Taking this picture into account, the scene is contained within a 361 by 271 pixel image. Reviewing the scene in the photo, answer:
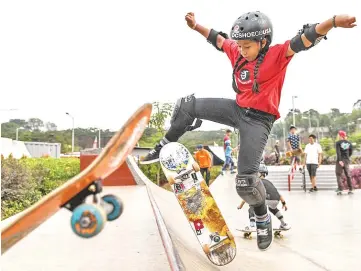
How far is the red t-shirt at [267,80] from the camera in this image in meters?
3.48

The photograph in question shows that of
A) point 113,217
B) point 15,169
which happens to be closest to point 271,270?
point 113,217

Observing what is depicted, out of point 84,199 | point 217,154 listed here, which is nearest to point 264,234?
point 84,199

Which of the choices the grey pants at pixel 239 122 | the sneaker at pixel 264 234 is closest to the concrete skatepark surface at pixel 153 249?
the sneaker at pixel 264 234

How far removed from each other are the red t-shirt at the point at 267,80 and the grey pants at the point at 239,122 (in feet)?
0.26

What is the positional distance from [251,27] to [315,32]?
522 mm

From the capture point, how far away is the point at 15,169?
11.3m

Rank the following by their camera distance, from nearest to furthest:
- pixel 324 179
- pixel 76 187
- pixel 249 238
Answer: pixel 76 187 < pixel 249 238 < pixel 324 179

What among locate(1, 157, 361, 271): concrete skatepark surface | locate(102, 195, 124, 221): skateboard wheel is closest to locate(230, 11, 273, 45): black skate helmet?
locate(1, 157, 361, 271): concrete skatepark surface

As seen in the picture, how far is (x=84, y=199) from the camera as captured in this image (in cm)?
191

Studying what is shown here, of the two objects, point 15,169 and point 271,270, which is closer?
point 271,270

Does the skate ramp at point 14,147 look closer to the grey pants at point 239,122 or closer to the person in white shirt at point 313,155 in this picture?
the person in white shirt at point 313,155

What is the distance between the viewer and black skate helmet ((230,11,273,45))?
3.40 meters

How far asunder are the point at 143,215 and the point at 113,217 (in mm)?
4529

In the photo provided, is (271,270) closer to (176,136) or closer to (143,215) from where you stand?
(176,136)
